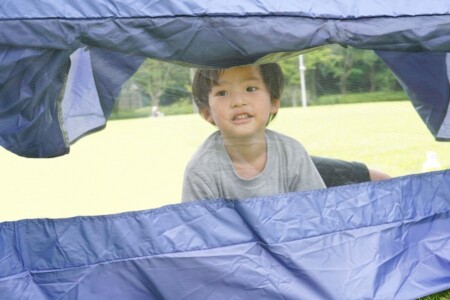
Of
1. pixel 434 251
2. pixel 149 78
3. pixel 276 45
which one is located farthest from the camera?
pixel 434 251

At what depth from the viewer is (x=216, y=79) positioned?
2027 mm

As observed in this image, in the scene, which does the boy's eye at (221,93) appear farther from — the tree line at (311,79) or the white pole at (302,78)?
the white pole at (302,78)

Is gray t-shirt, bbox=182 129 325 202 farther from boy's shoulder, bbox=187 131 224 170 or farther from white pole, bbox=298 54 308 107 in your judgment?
white pole, bbox=298 54 308 107

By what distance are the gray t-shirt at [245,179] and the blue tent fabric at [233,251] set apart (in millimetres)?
63

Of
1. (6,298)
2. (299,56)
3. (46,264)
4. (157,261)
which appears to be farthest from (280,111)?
(6,298)

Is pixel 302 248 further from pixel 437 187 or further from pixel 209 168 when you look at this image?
pixel 437 187

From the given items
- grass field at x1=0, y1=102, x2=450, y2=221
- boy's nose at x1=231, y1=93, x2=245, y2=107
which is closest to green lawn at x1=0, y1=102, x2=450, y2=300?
grass field at x1=0, y1=102, x2=450, y2=221

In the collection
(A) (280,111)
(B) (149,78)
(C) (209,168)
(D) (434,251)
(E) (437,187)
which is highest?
(B) (149,78)

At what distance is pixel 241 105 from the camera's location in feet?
6.88

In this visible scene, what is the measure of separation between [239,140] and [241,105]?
0.34 feet

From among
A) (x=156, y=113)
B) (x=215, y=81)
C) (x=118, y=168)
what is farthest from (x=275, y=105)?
(x=118, y=168)

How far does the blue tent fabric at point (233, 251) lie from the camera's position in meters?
1.96

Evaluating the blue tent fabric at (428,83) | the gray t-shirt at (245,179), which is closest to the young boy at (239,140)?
the gray t-shirt at (245,179)

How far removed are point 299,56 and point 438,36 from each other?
388 millimetres
